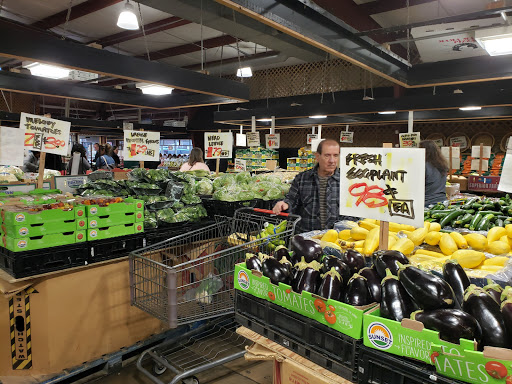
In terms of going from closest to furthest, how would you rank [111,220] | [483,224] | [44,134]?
1. [483,224]
2. [111,220]
3. [44,134]

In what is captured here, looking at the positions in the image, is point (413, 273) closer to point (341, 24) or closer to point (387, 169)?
point (387, 169)

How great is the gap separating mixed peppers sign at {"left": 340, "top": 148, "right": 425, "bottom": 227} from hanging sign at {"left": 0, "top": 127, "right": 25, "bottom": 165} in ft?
11.3

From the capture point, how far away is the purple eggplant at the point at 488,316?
3.65ft

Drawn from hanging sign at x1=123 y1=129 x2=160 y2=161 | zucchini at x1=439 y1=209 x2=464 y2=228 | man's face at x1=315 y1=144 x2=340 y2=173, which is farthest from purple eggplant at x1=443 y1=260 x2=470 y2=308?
hanging sign at x1=123 y1=129 x2=160 y2=161

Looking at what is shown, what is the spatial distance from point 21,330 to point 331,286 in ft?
8.50

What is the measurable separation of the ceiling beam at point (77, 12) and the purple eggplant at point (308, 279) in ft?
21.2

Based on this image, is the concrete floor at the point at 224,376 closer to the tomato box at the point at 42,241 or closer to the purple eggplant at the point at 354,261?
the tomato box at the point at 42,241

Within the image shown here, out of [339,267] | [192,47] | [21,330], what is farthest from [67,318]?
[192,47]

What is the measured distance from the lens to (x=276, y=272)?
5.41 feet

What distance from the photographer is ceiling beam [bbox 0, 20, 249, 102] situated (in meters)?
3.04

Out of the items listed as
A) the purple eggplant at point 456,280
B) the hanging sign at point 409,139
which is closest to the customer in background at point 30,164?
the hanging sign at point 409,139

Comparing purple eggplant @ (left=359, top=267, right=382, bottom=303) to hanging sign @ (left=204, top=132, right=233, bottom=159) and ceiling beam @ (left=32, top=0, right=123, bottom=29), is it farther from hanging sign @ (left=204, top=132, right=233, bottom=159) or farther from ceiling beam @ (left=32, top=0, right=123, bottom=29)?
ceiling beam @ (left=32, top=0, right=123, bottom=29)

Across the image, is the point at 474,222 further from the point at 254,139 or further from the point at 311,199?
the point at 254,139

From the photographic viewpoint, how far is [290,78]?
12953mm
